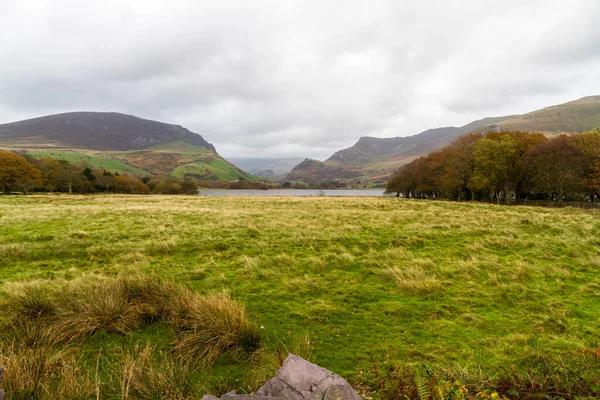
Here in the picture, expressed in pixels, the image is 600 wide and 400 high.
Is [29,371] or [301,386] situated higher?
[301,386]

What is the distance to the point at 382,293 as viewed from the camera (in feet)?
26.5

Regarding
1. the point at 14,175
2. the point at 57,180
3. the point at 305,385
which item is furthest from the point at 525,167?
the point at 57,180

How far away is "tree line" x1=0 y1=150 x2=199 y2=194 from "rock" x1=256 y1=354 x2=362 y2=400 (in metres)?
91.4

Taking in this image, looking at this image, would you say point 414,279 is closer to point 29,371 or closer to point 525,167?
point 29,371

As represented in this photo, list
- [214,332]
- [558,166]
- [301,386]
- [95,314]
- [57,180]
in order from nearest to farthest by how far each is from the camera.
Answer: [301,386], [214,332], [95,314], [558,166], [57,180]

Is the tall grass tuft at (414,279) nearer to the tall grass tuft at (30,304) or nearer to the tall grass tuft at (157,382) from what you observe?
the tall grass tuft at (157,382)

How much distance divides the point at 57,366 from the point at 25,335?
1.71 m

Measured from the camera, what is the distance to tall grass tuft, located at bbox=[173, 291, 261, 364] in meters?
5.09

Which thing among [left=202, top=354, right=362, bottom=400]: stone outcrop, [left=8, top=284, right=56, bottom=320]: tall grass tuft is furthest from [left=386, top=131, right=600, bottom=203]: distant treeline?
[left=8, top=284, right=56, bottom=320]: tall grass tuft

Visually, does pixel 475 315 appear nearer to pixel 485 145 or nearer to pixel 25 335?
pixel 25 335

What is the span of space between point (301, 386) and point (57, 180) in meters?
105

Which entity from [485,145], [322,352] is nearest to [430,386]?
[322,352]

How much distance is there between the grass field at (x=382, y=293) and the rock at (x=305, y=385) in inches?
36.0

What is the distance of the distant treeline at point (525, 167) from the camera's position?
42656mm
